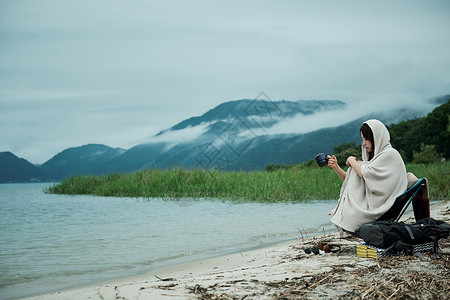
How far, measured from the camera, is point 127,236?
8.64 m

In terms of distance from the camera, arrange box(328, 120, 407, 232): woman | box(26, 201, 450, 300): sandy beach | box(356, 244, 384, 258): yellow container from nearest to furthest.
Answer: box(26, 201, 450, 300): sandy beach, box(356, 244, 384, 258): yellow container, box(328, 120, 407, 232): woman

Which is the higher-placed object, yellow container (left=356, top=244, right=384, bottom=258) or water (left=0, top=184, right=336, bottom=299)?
yellow container (left=356, top=244, right=384, bottom=258)

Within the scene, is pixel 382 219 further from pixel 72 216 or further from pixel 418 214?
pixel 72 216

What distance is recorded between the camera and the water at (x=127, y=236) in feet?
18.3

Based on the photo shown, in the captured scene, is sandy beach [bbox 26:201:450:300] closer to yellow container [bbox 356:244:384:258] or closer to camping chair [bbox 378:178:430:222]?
yellow container [bbox 356:244:384:258]

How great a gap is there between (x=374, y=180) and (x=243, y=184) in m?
10.9

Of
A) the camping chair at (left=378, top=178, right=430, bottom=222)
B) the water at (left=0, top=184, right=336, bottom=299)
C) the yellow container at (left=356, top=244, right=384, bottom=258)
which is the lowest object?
the water at (left=0, top=184, right=336, bottom=299)

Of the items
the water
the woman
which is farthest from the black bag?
the water

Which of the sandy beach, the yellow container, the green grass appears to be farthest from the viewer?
the green grass

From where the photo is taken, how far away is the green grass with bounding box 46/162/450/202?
13.9 metres

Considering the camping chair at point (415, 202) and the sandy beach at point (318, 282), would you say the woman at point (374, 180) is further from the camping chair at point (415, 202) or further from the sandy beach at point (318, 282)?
the sandy beach at point (318, 282)

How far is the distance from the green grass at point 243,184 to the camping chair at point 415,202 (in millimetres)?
7898

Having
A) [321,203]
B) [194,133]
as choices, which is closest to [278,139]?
[194,133]

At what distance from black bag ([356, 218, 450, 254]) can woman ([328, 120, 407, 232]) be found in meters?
0.46
